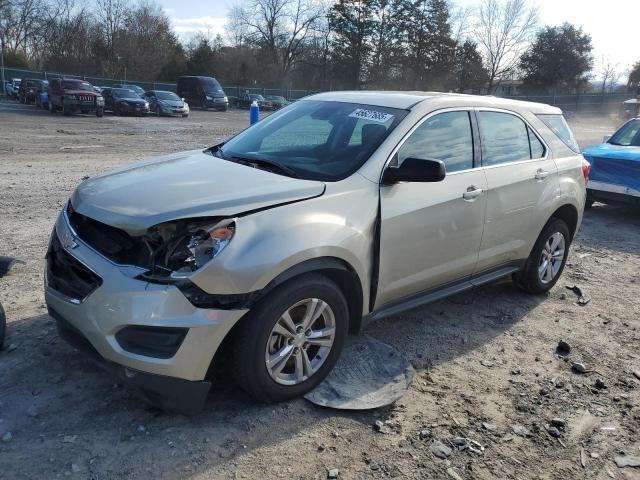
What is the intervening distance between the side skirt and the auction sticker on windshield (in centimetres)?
129

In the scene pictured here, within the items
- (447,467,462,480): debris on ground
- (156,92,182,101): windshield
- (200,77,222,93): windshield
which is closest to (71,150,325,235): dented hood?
(447,467,462,480): debris on ground

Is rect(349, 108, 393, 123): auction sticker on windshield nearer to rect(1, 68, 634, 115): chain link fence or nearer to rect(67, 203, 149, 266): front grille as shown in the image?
rect(67, 203, 149, 266): front grille

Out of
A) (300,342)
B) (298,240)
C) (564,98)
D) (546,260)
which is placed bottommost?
(300,342)

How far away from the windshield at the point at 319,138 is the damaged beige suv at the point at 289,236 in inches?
0.6

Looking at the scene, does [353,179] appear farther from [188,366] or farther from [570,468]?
[570,468]

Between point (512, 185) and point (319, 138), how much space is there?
1680 mm

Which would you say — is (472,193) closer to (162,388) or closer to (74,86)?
(162,388)

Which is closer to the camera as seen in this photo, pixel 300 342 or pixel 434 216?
pixel 300 342

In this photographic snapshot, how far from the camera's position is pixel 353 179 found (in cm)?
353

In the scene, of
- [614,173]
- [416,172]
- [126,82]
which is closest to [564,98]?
[126,82]

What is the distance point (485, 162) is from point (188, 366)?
9.29 ft

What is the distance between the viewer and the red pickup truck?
2645 centimetres

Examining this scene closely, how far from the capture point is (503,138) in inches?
185

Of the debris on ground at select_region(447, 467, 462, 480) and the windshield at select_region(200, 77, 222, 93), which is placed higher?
the windshield at select_region(200, 77, 222, 93)
